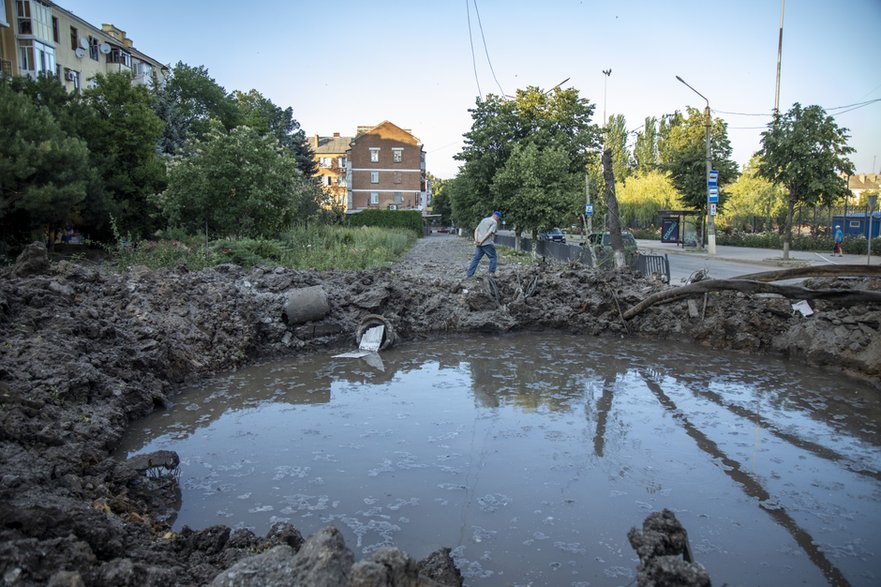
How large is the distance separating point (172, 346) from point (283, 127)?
44286 mm

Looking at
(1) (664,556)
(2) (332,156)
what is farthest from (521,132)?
(2) (332,156)

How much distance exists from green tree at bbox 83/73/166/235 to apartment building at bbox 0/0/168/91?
1590 mm

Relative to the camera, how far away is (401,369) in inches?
378

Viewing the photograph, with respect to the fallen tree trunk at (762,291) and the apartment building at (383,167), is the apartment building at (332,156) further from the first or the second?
the fallen tree trunk at (762,291)

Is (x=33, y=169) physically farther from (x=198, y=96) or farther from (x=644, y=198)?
A: (x=644, y=198)

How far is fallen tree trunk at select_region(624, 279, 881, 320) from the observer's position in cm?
721

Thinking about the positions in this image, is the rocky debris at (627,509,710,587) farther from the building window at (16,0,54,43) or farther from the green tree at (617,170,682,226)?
the green tree at (617,170,682,226)

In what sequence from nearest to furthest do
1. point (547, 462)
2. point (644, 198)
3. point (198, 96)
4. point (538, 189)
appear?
point (547, 462), point (538, 189), point (198, 96), point (644, 198)

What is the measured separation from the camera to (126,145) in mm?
26969

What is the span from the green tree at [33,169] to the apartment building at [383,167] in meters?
54.2

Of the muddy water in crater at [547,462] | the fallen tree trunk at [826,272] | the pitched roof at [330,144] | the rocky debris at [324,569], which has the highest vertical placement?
the pitched roof at [330,144]

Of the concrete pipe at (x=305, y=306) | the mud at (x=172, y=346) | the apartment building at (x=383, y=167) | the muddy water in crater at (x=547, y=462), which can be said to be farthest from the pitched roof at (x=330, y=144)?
the muddy water in crater at (x=547, y=462)

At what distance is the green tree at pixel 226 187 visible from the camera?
60.6 ft

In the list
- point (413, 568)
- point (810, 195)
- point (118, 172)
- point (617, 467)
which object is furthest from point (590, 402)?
point (118, 172)
